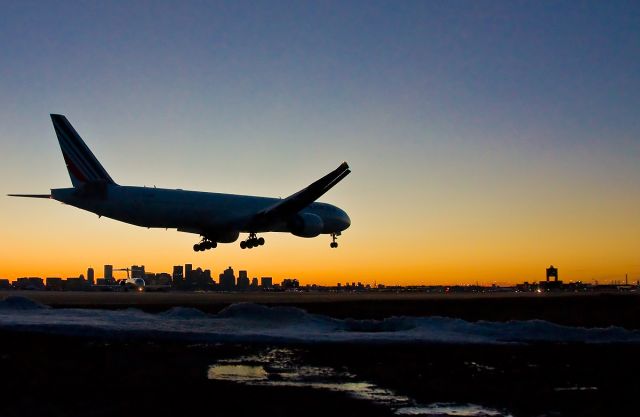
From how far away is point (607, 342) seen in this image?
24.5 m

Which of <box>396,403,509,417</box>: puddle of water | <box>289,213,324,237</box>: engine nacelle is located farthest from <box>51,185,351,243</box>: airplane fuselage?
<box>396,403,509,417</box>: puddle of water

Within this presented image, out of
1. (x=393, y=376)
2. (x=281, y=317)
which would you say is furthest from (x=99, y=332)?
(x=393, y=376)

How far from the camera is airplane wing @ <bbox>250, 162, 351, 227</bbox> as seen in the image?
185 feet

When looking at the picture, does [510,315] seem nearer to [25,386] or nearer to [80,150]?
[25,386]

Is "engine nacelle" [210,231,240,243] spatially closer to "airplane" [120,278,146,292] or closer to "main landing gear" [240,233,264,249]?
"main landing gear" [240,233,264,249]

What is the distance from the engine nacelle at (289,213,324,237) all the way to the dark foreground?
132 ft

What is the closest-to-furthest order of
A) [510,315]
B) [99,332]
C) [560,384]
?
[560,384] < [99,332] < [510,315]

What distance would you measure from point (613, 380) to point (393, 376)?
4.79 meters

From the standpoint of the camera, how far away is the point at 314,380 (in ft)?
47.3

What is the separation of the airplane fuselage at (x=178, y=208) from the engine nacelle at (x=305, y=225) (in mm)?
676

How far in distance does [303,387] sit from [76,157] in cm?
4725

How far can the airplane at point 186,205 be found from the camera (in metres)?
53.8

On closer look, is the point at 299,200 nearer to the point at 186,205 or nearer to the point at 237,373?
the point at 186,205

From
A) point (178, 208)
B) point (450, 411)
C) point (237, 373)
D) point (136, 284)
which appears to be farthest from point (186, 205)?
point (136, 284)
